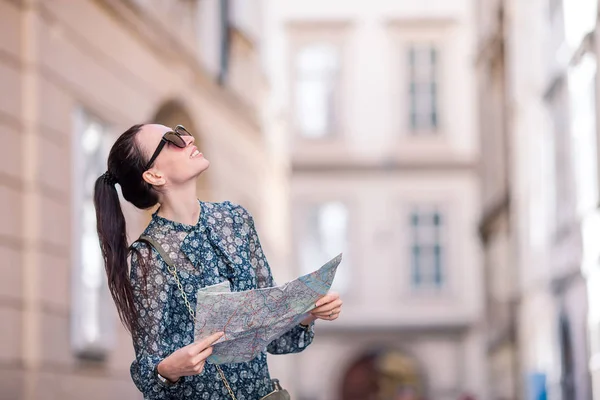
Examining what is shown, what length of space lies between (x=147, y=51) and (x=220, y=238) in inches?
403

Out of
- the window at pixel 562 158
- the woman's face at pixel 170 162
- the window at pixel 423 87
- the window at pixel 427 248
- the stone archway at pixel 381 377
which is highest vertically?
the window at pixel 423 87

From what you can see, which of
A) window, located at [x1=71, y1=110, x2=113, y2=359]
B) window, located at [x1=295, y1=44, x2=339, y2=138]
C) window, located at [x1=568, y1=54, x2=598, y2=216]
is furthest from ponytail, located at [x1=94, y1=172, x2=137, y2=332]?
window, located at [x1=295, y1=44, x2=339, y2=138]

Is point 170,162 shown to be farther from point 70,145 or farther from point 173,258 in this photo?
point 70,145

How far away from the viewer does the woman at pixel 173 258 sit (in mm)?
3736

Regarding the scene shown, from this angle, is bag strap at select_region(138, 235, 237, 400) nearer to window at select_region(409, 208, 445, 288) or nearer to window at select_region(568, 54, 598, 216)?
window at select_region(568, 54, 598, 216)

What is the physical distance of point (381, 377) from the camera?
105 feet

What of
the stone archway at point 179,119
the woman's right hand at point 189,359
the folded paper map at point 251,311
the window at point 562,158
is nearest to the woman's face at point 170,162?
the folded paper map at point 251,311

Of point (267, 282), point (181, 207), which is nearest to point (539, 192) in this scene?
point (267, 282)

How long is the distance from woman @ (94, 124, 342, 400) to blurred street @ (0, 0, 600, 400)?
427 cm

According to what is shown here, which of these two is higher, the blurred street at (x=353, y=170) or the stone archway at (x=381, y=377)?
the blurred street at (x=353, y=170)

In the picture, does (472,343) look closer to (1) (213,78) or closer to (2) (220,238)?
(1) (213,78)

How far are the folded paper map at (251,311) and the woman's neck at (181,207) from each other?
38cm

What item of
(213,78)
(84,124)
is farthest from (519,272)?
(84,124)

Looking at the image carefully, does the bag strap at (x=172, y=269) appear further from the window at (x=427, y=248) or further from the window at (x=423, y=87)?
the window at (x=423, y=87)
